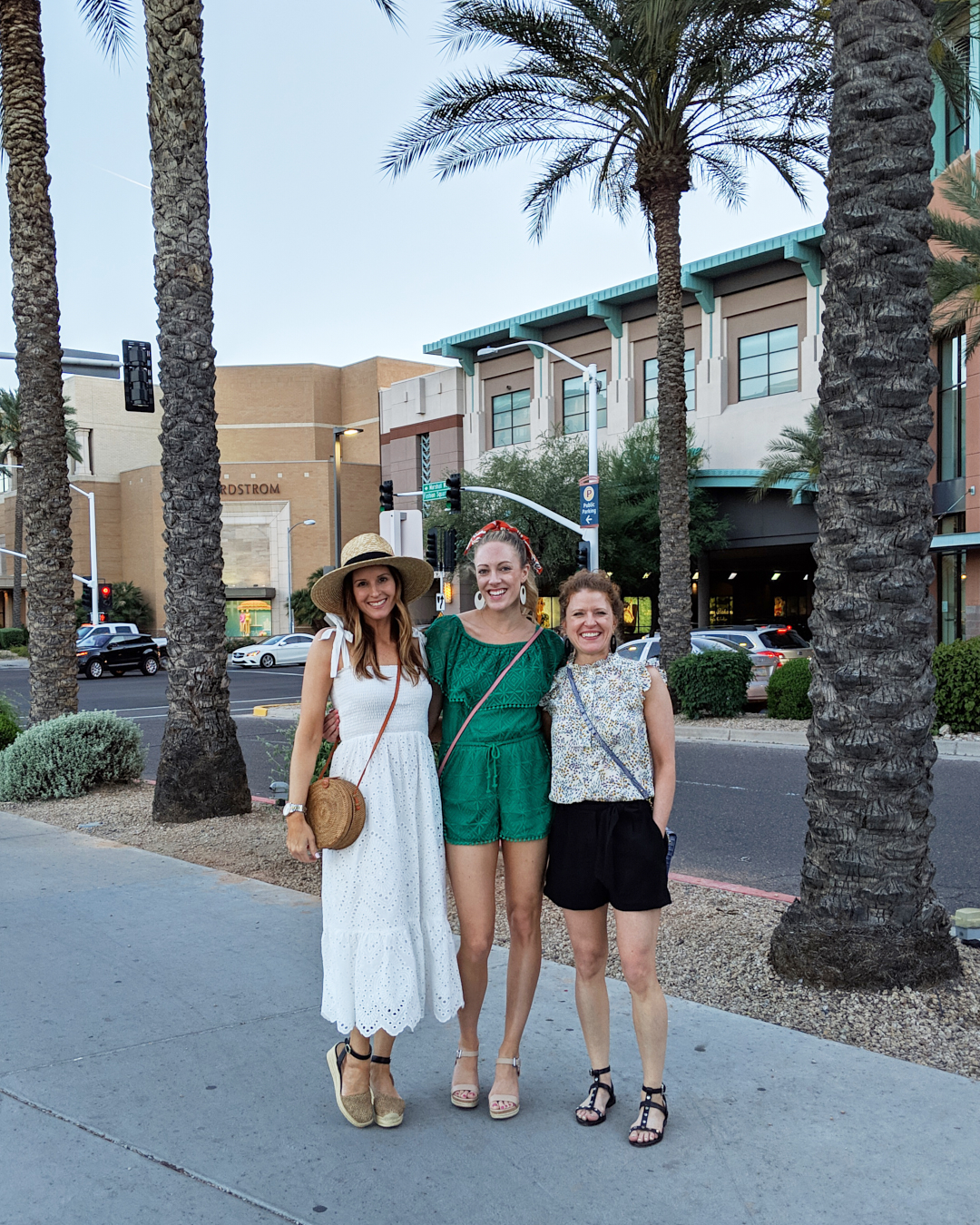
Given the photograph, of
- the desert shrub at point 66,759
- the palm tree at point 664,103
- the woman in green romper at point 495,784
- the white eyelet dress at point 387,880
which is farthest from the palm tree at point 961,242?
the white eyelet dress at point 387,880

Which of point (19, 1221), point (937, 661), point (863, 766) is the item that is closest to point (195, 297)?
point (863, 766)

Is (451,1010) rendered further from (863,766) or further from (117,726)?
(117,726)

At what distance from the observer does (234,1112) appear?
365cm

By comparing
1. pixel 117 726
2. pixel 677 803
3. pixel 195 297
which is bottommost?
pixel 677 803

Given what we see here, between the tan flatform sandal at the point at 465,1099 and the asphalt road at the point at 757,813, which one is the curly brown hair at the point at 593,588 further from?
the asphalt road at the point at 757,813

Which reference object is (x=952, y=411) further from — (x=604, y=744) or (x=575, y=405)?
(x=604, y=744)

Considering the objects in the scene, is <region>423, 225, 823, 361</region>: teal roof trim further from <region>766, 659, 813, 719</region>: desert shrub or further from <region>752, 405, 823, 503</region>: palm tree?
<region>766, 659, 813, 719</region>: desert shrub

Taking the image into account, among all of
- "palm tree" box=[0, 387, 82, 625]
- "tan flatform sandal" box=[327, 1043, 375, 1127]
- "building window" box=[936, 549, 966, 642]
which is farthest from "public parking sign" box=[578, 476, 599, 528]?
"palm tree" box=[0, 387, 82, 625]

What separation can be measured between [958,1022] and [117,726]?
8565mm

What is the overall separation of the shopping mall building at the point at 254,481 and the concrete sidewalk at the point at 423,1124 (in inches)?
2174

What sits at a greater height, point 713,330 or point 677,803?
point 713,330

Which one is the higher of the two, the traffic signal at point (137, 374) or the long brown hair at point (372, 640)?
the traffic signal at point (137, 374)

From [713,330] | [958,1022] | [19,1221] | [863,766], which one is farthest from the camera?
[713,330]

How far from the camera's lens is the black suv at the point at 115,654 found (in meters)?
37.5
